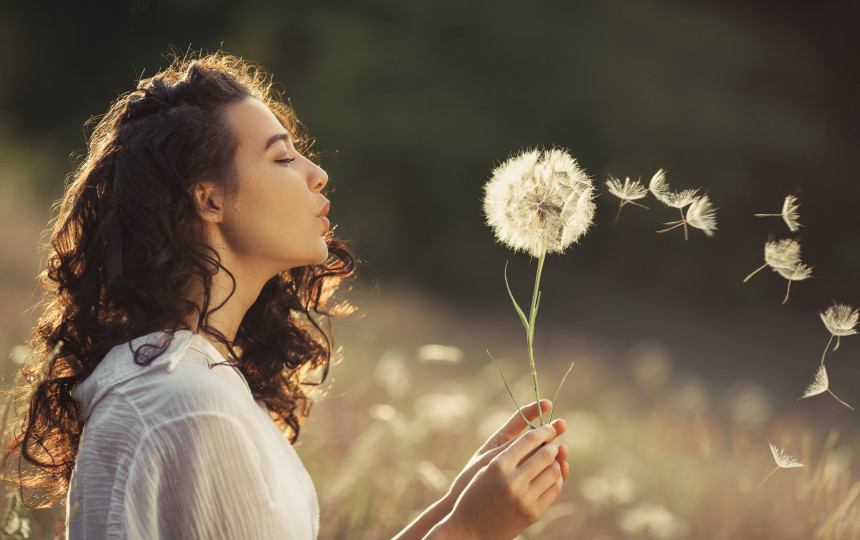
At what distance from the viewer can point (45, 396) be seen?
1902 mm

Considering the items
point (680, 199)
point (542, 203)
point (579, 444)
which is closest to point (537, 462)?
point (542, 203)

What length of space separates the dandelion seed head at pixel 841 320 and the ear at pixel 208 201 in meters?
1.48

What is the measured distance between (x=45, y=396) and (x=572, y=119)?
11.3 m

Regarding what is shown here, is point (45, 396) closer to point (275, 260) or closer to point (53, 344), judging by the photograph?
point (53, 344)

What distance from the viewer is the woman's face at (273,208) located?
182 cm

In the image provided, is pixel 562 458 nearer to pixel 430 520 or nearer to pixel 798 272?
pixel 430 520

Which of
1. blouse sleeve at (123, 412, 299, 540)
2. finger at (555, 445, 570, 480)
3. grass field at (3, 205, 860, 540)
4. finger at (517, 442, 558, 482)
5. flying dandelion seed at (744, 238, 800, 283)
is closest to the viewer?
blouse sleeve at (123, 412, 299, 540)

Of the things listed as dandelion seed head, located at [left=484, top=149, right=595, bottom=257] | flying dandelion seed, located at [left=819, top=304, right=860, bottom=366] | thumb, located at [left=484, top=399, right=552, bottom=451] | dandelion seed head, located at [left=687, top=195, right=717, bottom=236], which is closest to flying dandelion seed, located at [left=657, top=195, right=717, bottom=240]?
dandelion seed head, located at [left=687, top=195, right=717, bottom=236]

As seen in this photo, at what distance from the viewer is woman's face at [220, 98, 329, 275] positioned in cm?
182

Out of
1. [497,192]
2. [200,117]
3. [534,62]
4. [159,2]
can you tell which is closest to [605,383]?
[497,192]

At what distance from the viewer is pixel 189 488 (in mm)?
1353

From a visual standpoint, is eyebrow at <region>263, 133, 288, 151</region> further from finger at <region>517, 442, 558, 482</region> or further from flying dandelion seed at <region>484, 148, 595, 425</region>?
finger at <region>517, 442, 558, 482</region>

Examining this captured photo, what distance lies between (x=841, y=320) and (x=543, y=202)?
770mm

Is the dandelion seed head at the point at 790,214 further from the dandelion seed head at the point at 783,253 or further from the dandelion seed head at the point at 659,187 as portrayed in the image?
the dandelion seed head at the point at 659,187
